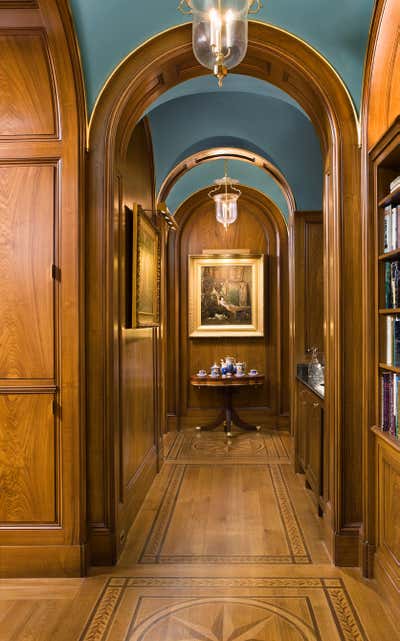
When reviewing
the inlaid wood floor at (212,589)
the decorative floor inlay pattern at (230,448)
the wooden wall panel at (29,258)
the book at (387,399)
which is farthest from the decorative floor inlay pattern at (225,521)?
the wooden wall panel at (29,258)

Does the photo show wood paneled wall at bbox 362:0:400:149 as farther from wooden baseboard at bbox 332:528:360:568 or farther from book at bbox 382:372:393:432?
wooden baseboard at bbox 332:528:360:568

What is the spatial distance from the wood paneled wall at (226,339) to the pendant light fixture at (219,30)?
222 inches

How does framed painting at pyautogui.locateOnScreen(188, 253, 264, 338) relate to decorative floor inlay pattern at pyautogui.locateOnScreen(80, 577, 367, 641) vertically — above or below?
above

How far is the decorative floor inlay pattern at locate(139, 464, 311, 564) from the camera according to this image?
12.0 feet

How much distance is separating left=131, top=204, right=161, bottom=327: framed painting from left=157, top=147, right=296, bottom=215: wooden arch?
851 millimetres

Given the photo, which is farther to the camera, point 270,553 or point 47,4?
point 270,553

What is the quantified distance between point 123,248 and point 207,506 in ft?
7.39

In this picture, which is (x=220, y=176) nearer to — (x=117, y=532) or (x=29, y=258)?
(x=29, y=258)

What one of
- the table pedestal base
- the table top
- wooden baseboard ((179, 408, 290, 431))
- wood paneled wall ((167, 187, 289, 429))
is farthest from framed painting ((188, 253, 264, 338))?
wooden baseboard ((179, 408, 290, 431))

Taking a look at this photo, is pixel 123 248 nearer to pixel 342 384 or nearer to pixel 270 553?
pixel 342 384

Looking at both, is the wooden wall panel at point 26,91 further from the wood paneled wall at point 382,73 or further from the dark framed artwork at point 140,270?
the wood paneled wall at point 382,73

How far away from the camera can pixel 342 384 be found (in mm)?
3459

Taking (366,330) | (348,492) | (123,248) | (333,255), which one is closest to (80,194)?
(123,248)

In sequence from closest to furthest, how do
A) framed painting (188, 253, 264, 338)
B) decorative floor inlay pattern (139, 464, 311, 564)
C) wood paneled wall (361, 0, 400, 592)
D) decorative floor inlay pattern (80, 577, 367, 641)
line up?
decorative floor inlay pattern (80, 577, 367, 641) < wood paneled wall (361, 0, 400, 592) < decorative floor inlay pattern (139, 464, 311, 564) < framed painting (188, 253, 264, 338)
